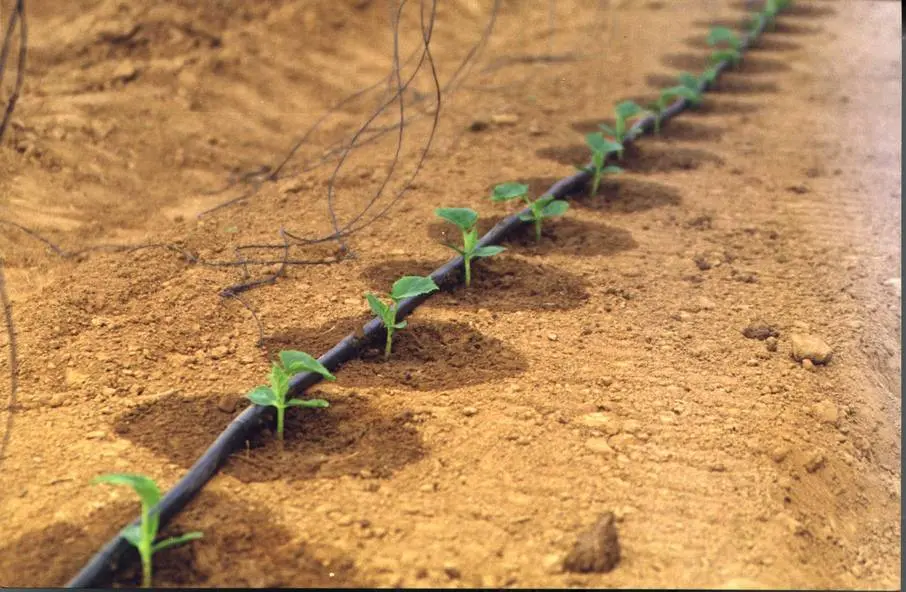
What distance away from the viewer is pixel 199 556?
2336mm

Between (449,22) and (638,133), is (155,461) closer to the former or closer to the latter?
(638,133)

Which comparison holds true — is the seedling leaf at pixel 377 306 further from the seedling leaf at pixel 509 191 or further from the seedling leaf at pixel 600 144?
the seedling leaf at pixel 600 144

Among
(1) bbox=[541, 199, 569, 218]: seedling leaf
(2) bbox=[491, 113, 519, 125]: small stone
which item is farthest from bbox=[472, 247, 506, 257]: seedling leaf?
(2) bbox=[491, 113, 519, 125]: small stone

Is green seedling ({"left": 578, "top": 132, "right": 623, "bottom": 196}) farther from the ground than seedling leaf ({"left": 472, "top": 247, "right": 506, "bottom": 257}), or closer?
farther from the ground

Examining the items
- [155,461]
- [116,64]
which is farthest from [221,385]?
[116,64]

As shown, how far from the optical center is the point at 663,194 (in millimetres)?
4742

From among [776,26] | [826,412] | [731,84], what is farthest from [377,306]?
[776,26]

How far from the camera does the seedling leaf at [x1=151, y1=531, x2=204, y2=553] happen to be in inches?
88.0

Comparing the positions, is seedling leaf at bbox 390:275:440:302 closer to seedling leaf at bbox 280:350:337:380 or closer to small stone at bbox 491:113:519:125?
seedling leaf at bbox 280:350:337:380

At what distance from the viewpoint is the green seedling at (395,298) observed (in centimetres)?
317

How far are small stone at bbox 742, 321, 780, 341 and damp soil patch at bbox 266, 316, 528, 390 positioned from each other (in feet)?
2.78

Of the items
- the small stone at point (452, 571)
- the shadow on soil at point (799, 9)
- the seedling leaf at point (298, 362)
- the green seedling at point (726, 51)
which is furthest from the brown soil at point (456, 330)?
the shadow on soil at point (799, 9)

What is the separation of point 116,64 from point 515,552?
4.83m

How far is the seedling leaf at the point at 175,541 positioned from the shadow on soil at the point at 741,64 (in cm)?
571
